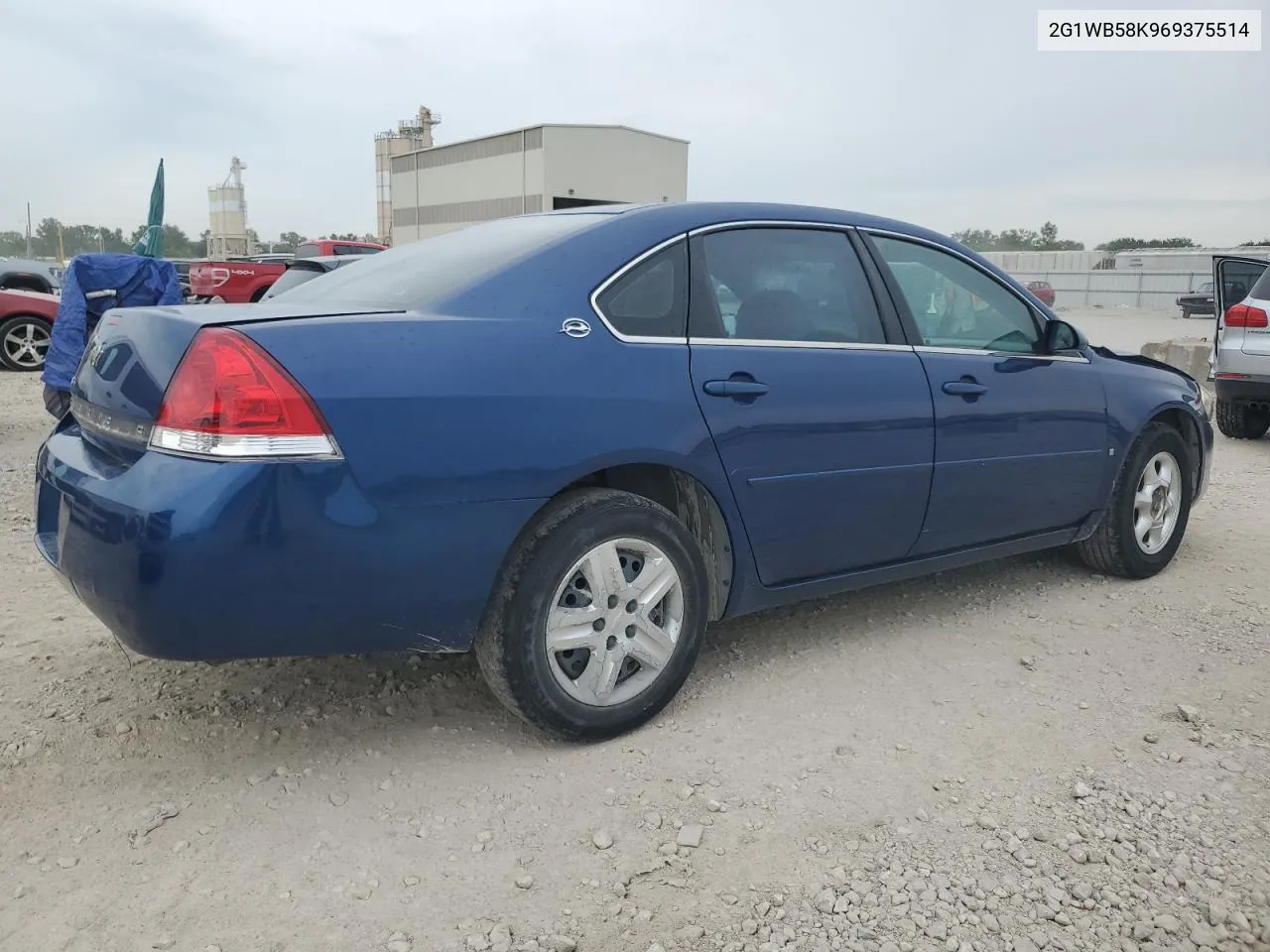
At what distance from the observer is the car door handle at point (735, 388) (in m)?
3.00

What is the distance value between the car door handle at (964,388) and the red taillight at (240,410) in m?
2.21

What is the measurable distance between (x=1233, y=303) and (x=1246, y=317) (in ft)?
0.94

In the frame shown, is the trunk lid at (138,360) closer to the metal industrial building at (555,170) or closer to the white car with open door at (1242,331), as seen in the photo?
the white car with open door at (1242,331)

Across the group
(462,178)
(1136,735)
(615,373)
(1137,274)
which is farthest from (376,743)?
(462,178)

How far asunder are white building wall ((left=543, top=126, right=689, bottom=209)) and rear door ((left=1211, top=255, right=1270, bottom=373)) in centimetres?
3783

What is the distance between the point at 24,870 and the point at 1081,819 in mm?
2485

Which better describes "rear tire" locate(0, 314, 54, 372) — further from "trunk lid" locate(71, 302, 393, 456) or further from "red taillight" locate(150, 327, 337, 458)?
"red taillight" locate(150, 327, 337, 458)

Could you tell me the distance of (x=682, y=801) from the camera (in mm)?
2631

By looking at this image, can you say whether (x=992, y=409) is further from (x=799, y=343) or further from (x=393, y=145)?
(x=393, y=145)

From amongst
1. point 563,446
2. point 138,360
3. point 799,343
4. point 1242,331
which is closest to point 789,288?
point 799,343

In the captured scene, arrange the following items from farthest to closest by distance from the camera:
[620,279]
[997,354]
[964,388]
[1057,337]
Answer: [1057,337] < [997,354] < [964,388] < [620,279]

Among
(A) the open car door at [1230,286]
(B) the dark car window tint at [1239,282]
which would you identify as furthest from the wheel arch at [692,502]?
(B) the dark car window tint at [1239,282]

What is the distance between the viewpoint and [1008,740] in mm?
2975

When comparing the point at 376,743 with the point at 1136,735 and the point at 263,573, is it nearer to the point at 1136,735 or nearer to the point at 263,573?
the point at 263,573
